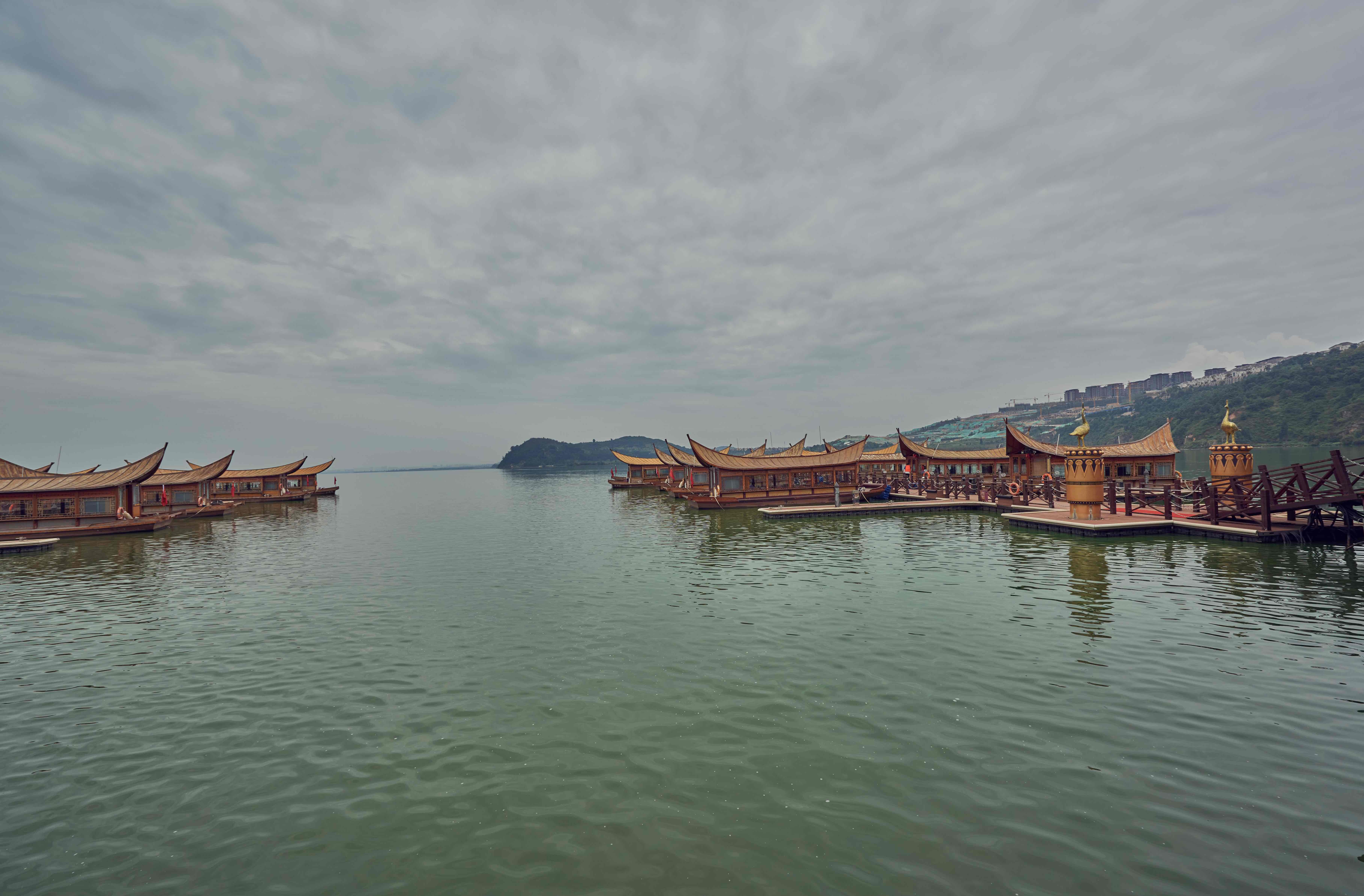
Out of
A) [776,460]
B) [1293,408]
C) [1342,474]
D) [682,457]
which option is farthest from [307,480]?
[1293,408]

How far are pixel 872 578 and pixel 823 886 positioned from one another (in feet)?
49.0

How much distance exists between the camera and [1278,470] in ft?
75.4

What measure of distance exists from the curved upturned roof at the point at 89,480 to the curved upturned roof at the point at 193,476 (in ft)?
33.2

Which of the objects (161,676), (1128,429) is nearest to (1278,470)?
(161,676)

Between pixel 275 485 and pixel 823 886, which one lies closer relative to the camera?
pixel 823 886

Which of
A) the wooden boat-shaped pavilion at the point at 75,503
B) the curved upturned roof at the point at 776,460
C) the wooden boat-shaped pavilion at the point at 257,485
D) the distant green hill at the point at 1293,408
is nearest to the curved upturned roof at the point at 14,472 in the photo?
the wooden boat-shaped pavilion at the point at 75,503

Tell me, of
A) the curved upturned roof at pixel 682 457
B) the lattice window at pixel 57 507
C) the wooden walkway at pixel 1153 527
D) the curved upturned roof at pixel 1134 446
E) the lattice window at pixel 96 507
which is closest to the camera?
the wooden walkway at pixel 1153 527

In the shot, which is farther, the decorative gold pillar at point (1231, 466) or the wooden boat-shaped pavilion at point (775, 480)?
the wooden boat-shaped pavilion at point (775, 480)

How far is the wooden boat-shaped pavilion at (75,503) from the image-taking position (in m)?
34.8

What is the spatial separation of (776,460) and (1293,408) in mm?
149746

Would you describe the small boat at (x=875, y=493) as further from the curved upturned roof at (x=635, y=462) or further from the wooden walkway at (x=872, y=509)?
the curved upturned roof at (x=635, y=462)

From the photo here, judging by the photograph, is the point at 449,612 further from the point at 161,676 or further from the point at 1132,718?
the point at 1132,718

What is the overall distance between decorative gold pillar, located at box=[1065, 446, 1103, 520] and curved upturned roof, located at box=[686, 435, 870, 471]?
15.8 metres

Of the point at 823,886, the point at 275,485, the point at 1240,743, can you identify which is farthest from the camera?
the point at 275,485
